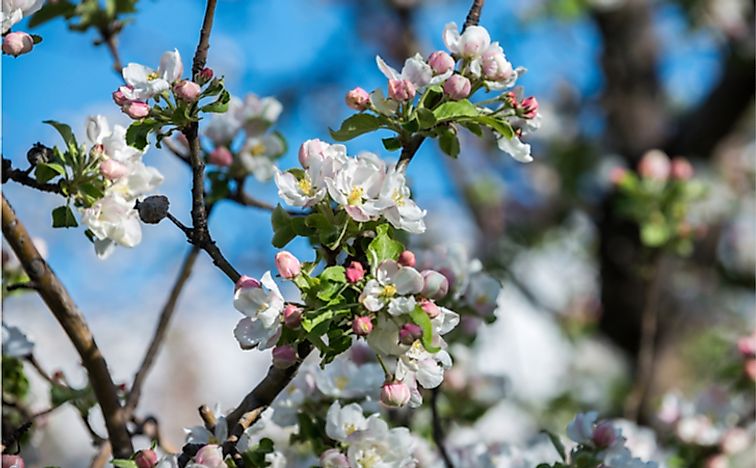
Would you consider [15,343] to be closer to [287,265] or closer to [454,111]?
[287,265]

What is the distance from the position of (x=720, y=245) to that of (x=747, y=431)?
7.73 ft

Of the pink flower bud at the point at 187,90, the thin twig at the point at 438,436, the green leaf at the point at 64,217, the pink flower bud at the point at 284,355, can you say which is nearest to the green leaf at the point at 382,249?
the pink flower bud at the point at 284,355

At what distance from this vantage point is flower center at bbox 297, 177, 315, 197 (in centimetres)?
87

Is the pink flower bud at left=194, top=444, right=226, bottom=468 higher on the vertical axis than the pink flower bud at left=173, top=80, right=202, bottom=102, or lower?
lower

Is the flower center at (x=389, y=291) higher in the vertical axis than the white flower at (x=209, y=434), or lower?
higher

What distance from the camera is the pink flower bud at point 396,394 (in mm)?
861

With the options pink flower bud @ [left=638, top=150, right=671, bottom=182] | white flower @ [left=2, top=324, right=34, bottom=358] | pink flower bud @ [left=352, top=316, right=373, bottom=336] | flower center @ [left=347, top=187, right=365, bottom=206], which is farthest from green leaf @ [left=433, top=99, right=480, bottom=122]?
pink flower bud @ [left=638, top=150, right=671, bottom=182]

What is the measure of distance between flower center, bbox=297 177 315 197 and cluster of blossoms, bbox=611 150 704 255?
1.47 m

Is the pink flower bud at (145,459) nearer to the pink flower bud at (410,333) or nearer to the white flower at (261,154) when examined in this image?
the pink flower bud at (410,333)

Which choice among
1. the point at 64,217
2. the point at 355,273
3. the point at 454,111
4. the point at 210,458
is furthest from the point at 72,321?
the point at 454,111

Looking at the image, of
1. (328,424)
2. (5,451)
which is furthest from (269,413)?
(5,451)

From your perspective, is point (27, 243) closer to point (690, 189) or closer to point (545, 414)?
point (690, 189)

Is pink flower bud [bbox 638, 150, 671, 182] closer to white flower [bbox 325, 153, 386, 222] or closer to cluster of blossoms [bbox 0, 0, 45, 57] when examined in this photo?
white flower [bbox 325, 153, 386, 222]

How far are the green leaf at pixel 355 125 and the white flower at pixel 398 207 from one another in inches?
2.9
